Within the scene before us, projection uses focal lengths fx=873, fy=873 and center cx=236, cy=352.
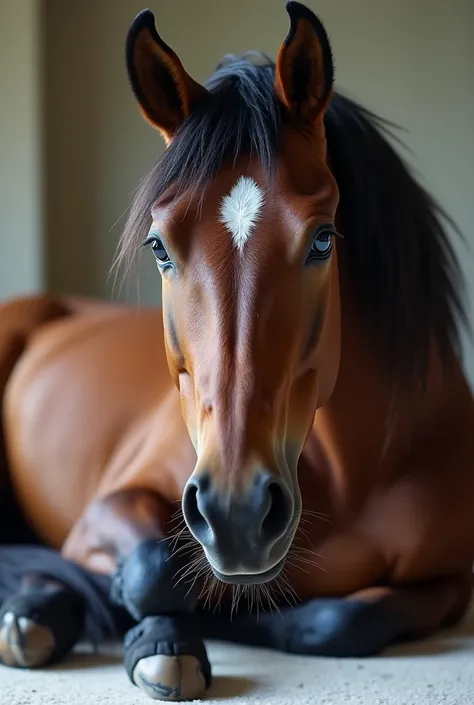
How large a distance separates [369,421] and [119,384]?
509 millimetres

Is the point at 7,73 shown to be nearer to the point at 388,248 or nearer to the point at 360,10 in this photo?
the point at 360,10

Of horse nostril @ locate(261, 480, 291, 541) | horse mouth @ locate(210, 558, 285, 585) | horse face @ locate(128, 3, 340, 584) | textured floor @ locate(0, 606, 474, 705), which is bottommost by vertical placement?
textured floor @ locate(0, 606, 474, 705)

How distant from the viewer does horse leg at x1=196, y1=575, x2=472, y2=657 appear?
101cm

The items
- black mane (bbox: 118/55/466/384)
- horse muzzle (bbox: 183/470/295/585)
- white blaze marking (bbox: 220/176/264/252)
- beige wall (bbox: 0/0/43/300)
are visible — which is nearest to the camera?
horse muzzle (bbox: 183/470/295/585)

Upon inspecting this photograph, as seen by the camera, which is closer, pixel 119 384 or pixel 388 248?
pixel 388 248

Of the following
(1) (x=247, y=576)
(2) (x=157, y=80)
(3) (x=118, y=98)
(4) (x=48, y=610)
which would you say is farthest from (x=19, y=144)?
(1) (x=247, y=576)

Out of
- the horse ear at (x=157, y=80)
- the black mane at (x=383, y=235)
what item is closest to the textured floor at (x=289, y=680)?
Result: the black mane at (x=383, y=235)

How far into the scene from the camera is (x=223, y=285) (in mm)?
788

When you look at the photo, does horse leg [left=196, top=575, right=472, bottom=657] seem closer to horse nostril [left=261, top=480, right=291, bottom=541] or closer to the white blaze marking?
horse nostril [left=261, top=480, right=291, bottom=541]

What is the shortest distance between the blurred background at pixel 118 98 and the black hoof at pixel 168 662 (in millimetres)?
1387

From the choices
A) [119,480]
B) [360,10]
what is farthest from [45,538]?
[360,10]

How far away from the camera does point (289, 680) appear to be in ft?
3.12

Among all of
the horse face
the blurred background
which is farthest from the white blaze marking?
the blurred background

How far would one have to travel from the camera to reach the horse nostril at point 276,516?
2.36ft
